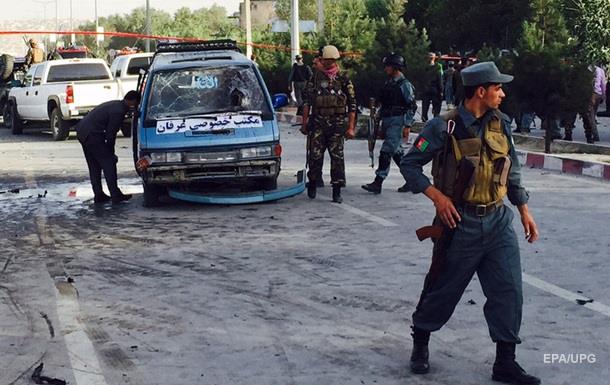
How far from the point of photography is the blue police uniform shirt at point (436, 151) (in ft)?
18.0

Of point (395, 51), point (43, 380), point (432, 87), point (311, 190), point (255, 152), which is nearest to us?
point (43, 380)

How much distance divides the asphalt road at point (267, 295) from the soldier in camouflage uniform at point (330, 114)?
575mm

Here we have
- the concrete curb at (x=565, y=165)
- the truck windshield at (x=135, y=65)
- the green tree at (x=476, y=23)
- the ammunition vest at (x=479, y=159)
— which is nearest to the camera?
the ammunition vest at (x=479, y=159)

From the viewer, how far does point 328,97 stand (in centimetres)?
1237

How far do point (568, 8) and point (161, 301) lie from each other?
1280 cm

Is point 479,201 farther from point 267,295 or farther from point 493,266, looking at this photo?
point 267,295

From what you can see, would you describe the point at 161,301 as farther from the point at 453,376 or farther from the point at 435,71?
the point at 435,71

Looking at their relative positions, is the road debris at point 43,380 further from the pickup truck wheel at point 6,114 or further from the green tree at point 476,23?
the green tree at point 476,23

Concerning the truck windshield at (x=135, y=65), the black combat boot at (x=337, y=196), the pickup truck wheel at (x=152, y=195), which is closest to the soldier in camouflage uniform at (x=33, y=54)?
the truck windshield at (x=135, y=65)

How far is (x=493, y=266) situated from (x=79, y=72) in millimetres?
21827

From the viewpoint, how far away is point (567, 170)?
16.2 m

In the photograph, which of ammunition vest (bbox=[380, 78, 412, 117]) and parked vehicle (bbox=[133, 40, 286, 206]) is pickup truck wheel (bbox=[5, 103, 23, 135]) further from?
ammunition vest (bbox=[380, 78, 412, 117])

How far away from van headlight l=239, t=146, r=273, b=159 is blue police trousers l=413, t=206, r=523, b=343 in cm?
687

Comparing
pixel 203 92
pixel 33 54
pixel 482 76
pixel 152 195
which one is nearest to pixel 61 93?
pixel 33 54
